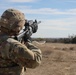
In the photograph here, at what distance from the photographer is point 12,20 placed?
2846 millimetres

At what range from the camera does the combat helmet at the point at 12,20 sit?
9.36 feet

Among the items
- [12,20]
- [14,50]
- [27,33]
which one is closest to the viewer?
[14,50]

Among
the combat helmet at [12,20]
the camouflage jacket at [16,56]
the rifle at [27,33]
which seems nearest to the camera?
the camouflage jacket at [16,56]

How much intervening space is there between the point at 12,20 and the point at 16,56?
12.7 inches

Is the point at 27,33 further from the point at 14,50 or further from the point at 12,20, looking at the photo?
the point at 14,50

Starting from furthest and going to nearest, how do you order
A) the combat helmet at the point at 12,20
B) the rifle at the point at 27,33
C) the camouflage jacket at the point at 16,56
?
1. the rifle at the point at 27,33
2. the combat helmet at the point at 12,20
3. the camouflage jacket at the point at 16,56

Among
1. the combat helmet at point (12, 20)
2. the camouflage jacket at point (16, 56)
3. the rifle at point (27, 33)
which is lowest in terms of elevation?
the camouflage jacket at point (16, 56)

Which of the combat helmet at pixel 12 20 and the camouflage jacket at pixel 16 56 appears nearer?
the camouflage jacket at pixel 16 56

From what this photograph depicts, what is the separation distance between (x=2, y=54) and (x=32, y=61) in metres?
0.29

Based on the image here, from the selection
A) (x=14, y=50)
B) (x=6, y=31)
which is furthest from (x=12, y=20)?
(x=14, y=50)

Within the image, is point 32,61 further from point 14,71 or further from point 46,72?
point 46,72

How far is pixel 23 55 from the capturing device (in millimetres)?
2689

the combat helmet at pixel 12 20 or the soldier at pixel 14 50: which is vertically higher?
the combat helmet at pixel 12 20

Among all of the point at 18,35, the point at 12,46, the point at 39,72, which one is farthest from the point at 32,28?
the point at 39,72
